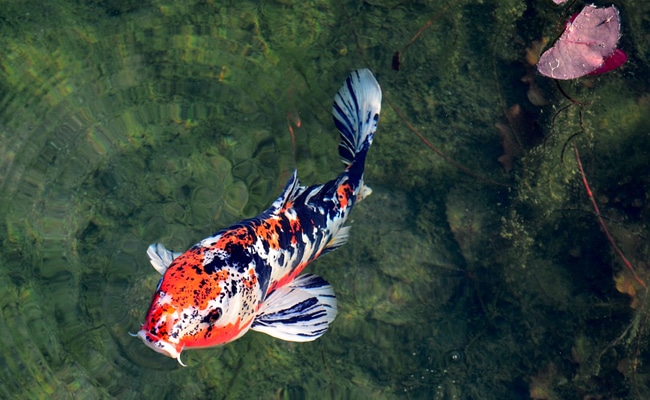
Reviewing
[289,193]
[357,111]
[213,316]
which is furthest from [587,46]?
[213,316]

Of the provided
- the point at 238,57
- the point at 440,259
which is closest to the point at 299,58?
the point at 238,57

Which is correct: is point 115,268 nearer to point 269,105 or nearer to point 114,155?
point 114,155

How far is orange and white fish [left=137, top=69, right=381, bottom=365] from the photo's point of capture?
9.00 feet

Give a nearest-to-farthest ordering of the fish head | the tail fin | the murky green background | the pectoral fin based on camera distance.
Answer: the fish head → the pectoral fin → the tail fin → the murky green background

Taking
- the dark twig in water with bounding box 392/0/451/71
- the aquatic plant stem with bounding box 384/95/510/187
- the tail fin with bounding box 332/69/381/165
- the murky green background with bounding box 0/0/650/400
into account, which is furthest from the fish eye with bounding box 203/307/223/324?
the dark twig in water with bounding box 392/0/451/71

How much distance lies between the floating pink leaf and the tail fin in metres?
1.51

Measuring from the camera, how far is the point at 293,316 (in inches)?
137

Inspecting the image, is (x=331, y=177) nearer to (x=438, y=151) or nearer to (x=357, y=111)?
(x=357, y=111)

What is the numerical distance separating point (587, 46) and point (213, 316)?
3403 mm

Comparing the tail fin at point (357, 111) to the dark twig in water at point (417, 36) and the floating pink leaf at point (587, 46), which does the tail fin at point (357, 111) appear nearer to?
the dark twig in water at point (417, 36)

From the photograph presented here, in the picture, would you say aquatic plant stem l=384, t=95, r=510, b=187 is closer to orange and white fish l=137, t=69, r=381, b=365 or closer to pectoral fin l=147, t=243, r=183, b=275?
orange and white fish l=137, t=69, r=381, b=365

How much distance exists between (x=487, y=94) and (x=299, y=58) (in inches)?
64.4

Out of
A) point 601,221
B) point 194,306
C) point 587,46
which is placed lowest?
point 601,221

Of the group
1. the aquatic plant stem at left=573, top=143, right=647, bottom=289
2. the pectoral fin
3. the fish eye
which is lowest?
the aquatic plant stem at left=573, top=143, right=647, bottom=289
